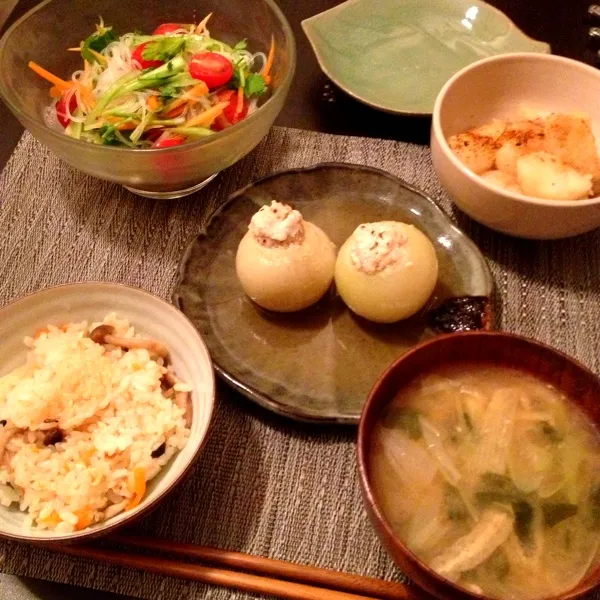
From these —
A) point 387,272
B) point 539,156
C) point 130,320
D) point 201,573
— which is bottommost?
point 201,573

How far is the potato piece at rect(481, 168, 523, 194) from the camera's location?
1189 millimetres

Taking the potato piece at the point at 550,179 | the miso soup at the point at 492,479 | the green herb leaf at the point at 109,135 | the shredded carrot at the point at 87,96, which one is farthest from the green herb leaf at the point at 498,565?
the shredded carrot at the point at 87,96

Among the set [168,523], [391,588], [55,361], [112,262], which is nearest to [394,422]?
[391,588]

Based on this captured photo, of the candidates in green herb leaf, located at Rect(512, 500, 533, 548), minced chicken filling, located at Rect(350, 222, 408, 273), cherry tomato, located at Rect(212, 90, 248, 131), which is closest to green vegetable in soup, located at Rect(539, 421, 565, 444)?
green herb leaf, located at Rect(512, 500, 533, 548)

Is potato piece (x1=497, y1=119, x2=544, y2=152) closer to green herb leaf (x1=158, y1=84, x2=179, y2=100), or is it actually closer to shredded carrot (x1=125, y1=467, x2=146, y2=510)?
green herb leaf (x1=158, y1=84, x2=179, y2=100)

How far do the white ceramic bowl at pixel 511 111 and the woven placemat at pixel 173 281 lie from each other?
0.45 feet

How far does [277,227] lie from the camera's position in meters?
1.09

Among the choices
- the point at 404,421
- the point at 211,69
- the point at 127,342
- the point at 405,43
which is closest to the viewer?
the point at 404,421

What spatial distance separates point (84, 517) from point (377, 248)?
1.99 feet

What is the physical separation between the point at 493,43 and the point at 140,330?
117 centimetres

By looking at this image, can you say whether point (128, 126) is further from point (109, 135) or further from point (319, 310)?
point (319, 310)

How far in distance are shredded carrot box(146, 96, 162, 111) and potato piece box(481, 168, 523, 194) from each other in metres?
0.68

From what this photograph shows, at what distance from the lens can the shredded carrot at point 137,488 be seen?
2.91 feet

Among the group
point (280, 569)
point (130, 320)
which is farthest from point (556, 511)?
point (130, 320)
